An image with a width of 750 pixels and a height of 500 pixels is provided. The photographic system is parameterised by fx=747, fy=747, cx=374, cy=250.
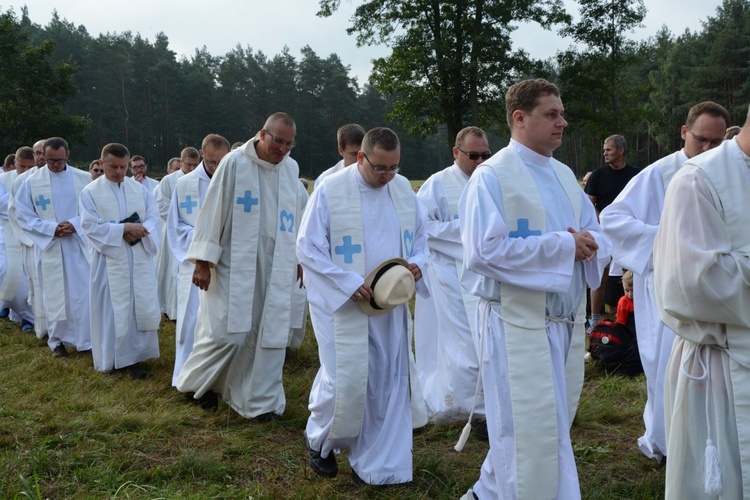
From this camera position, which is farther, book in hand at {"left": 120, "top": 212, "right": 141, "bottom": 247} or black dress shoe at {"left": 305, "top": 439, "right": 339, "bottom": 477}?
book in hand at {"left": 120, "top": 212, "right": 141, "bottom": 247}

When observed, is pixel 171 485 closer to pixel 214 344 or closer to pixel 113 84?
pixel 214 344

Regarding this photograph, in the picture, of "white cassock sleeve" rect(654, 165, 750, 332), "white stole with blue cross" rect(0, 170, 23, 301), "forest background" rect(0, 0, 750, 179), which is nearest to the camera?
"white cassock sleeve" rect(654, 165, 750, 332)

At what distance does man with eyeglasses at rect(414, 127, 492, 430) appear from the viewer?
610 centimetres

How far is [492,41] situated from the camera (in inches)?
1265

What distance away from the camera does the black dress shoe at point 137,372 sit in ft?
24.6

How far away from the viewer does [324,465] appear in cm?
477

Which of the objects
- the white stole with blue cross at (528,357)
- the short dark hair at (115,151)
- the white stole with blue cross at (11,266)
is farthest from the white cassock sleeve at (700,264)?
the white stole with blue cross at (11,266)

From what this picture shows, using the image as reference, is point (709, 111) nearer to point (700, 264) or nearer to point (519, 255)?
point (519, 255)

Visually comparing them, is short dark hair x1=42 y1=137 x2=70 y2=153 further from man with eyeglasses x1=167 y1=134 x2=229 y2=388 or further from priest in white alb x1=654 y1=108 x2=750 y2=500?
priest in white alb x1=654 y1=108 x2=750 y2=500

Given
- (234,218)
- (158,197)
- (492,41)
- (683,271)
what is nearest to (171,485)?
(234,218)

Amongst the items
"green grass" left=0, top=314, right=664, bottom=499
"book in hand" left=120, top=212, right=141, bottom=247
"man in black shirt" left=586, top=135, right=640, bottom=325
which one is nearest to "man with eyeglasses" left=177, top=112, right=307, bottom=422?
"green grass" left=0, top=314, right=664, bottom=499

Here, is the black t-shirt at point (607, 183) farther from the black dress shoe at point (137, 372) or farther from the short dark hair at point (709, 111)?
the black dress shoe at point (137, 372)

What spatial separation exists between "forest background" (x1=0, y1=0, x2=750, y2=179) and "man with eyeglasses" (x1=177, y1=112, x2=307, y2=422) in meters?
26.1

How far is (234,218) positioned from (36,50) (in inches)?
1694
